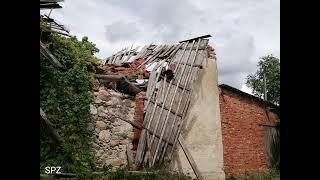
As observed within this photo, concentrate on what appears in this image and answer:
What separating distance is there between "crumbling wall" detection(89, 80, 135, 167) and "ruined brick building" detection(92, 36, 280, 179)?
0.03 meters

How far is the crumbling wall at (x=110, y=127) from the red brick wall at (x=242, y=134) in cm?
384

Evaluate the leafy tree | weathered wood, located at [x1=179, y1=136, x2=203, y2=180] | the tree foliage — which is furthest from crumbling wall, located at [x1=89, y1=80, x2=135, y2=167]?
the leafy tree

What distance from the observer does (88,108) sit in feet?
30.0

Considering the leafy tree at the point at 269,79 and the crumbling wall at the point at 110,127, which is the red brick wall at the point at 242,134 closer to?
the crumbling wall at the point at 110,127

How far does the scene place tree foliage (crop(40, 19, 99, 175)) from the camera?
8.20 metres

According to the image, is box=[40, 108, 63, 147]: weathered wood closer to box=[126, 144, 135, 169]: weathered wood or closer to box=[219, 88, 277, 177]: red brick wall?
box=[126, 144, 135, 169]: weathered wood

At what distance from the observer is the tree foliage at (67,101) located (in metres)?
8.20

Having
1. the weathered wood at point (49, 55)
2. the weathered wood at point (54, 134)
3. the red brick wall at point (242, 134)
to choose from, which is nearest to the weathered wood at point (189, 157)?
the red brick wall at point (242, 134)

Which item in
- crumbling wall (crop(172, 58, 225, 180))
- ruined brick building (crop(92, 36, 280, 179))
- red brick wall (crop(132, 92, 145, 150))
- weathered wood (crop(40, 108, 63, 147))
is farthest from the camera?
crumbling wall (crop(172, 58, 225, 180))

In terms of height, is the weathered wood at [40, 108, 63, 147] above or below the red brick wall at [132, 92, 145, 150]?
below

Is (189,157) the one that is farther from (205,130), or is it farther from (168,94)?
(168,94)

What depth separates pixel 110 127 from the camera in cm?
967
